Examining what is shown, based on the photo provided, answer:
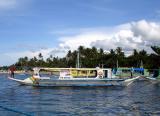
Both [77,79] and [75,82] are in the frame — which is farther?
[75,82]

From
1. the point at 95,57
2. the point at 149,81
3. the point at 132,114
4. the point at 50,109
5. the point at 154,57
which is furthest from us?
the point at 95,57

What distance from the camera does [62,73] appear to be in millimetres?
64938

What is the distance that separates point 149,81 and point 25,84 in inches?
1315

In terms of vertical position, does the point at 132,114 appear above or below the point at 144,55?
below

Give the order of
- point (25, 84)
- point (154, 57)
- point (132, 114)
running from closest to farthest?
1. point (132, 114)
2. point (25, 84)
3. point (154, 57)

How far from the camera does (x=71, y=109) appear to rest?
109 feet

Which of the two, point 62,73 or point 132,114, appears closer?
point 132,114

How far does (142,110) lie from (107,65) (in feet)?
408

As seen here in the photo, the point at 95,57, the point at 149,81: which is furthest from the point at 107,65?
the point at 149,81

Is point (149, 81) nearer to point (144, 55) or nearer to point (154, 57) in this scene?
point (154, 57)

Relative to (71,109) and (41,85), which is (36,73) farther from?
(71,109)

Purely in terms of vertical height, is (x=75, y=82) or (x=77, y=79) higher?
(x=77, y=79)

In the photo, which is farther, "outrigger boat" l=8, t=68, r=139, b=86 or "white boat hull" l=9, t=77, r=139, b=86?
"outrigger boat" l=8, t=68, r=139, b=86

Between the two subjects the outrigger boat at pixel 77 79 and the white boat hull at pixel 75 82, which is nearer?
the white boat hull at pixel 75 82
